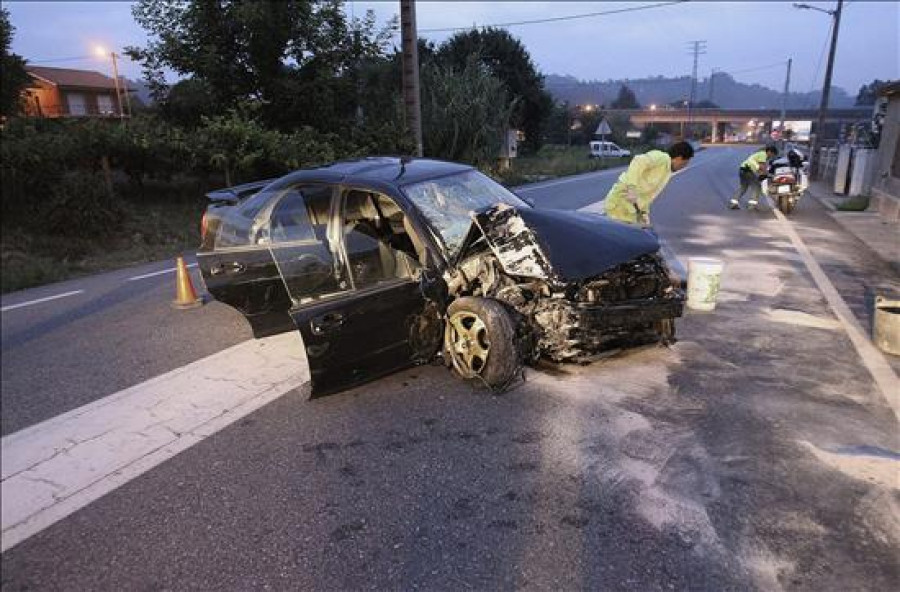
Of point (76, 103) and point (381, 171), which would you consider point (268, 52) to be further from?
point (76, 103)

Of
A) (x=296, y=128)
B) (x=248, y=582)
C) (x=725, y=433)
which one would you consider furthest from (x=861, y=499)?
(x=296, y=128)

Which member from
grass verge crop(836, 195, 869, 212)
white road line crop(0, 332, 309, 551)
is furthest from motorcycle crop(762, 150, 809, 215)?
white road line crop(0, 332, 309, 551)

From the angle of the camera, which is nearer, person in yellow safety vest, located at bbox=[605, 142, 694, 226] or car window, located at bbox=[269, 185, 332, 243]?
car window, located at bbox=[269, 185, 332, 243]

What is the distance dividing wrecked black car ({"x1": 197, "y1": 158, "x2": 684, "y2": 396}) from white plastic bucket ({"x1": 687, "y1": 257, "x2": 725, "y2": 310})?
4.89 feet

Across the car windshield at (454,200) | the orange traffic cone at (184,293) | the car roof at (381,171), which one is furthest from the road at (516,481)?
the car roof at (381,171)

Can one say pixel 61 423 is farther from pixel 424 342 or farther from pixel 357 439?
pixel 424 342

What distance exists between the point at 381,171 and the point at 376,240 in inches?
31.9

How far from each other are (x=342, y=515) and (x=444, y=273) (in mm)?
1986

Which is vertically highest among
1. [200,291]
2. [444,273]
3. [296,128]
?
[296,128]

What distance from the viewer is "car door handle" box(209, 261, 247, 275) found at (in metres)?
5.45

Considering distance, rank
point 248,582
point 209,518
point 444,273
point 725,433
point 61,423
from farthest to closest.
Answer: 1. point 444,273
2. point 61,423
3. point 725,433
4. point 209,518
5. point 248,582

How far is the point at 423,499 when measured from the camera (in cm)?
310

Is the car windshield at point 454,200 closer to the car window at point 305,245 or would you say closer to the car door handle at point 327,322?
the car window at point 305,245

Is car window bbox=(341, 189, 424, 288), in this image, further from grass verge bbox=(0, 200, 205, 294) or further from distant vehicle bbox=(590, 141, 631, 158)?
distant vehicle bbox=(590, 141, 631, 158)
